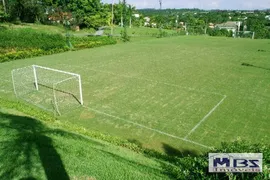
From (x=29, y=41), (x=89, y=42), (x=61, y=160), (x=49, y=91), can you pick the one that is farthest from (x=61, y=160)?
(x=89, y=42)

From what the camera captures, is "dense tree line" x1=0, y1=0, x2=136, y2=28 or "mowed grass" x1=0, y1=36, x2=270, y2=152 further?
"dense tree line" x1=0, y1=0, x2=136, y2=28

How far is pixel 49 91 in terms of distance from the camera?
14719 mm

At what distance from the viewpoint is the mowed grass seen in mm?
9906

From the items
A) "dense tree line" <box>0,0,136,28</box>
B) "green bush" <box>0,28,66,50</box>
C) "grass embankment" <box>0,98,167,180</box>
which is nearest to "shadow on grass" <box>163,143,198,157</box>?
"grass embankment" <box>0,98,167,180</box>

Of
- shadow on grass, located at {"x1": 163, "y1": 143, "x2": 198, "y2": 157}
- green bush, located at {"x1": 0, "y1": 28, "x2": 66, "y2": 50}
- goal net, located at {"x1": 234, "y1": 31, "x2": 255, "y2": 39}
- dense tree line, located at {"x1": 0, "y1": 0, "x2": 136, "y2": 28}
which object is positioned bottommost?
shadow on grass, located at {"x1": 163, "y1": 143, "x2": 198, "y2": 157}

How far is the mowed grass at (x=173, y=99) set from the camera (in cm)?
991

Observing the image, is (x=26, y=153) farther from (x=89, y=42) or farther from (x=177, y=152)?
(x=89, y=42)

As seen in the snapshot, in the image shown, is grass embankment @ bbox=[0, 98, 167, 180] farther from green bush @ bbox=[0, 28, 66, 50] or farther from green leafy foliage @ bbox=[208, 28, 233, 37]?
green leafy foliage @ bbox=[208, 28, 233, 37]

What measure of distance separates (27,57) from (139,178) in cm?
2367

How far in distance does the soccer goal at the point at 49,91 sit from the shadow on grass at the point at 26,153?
4634 millimetres

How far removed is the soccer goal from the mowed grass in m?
0.60

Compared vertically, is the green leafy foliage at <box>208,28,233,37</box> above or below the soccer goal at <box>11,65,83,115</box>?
above

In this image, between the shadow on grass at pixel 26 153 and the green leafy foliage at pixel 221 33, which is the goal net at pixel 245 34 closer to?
the green leafy foliage at pixel 221 33

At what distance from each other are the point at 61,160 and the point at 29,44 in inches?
972
